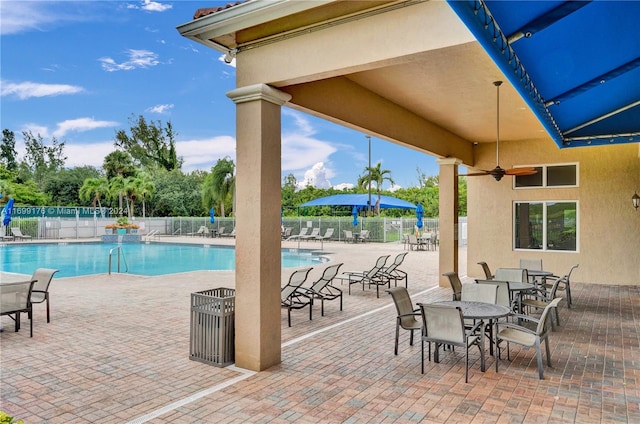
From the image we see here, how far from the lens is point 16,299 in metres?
6.36

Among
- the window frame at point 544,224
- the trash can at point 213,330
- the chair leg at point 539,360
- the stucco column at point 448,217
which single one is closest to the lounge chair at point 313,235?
the window frame at point 544,224

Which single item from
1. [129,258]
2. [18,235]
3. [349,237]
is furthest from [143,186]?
[349,237]

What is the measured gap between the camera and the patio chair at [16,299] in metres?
6.21

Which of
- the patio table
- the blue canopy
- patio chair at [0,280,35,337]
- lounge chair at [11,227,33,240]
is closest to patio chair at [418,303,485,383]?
the patio table

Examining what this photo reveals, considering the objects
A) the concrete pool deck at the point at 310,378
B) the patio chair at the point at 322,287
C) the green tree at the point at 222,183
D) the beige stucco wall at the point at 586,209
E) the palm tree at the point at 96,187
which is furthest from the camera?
the green tree at the point at 222,183

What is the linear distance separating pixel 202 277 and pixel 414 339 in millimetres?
8026

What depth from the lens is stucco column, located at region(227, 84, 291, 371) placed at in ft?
16.2

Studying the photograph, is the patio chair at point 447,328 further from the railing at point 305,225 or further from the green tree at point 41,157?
the green tree at point 41,157

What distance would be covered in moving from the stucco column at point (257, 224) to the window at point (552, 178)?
9553mm

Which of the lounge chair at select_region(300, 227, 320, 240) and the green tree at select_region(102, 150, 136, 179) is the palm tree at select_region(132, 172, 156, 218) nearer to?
the green tree at select_region(102, 150, 136, 179)

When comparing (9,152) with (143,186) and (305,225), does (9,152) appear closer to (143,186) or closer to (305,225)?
(143,186)

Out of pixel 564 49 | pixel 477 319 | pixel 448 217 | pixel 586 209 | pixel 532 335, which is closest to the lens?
pixel 564 49

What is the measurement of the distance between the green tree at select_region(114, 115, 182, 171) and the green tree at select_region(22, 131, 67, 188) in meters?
6.96

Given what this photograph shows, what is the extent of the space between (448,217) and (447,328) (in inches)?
260
